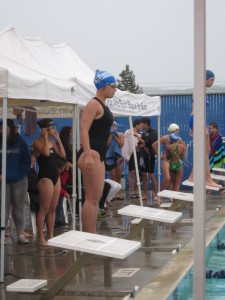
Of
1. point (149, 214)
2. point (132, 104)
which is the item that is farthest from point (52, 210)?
point (132, 104)

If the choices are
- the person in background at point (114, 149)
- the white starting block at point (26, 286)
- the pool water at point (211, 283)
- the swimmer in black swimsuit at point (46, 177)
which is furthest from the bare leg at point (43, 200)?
the person in background at point (114, 149)

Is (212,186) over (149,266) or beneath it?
over

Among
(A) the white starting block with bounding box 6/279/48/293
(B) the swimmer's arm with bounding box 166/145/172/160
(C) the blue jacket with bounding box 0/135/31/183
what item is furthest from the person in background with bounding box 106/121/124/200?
(A) the white starting block with bounding box 6/279/48/293

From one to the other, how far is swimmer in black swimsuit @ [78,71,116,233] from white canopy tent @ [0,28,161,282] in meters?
0.79

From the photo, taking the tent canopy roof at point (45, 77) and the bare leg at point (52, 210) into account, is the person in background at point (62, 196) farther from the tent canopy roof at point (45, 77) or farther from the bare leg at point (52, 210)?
the bare leg at point (52, 210)

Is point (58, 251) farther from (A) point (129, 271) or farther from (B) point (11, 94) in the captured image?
(B) point (11, 94)

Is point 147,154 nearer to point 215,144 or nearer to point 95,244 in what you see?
point 215,144

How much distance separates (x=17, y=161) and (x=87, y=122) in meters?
2.35

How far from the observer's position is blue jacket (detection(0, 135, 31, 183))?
8789mm

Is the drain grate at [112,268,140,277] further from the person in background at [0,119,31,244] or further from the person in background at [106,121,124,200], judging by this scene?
the person in background at [106,121,124,200]

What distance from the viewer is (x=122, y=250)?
18.6ft

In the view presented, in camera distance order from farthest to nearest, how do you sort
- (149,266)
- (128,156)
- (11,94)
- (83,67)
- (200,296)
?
(128,156), (83,67), (149,266), (11,94), (200,296)

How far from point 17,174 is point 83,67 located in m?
3.93

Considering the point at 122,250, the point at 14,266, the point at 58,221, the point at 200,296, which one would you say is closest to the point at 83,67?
the point at 58,221
